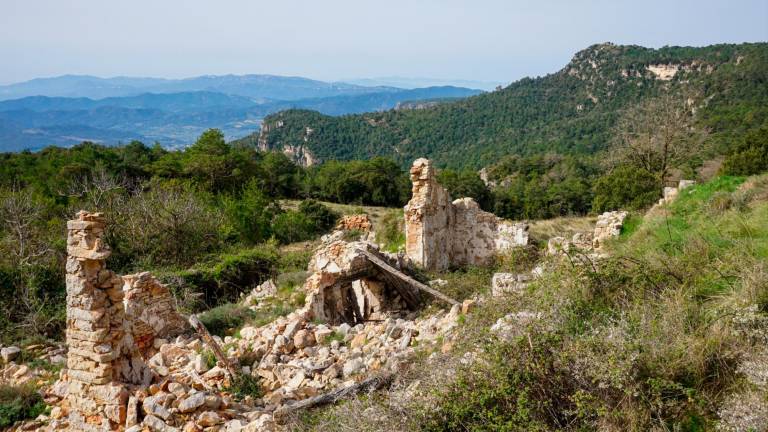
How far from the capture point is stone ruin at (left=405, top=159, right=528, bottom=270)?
13734 millimetres

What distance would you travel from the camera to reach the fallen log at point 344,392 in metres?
5.87

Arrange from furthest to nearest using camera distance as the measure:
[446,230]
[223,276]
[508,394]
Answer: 1. [446,230]
2. [223,276]
3. [508,394]

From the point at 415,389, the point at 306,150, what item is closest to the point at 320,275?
the point at 415,389

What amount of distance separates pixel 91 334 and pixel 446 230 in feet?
35.1

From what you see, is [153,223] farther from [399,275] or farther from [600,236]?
[600,236]

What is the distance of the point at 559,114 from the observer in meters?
80.4

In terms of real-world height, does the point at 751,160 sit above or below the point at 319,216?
above

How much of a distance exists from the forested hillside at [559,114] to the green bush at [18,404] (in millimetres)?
41475

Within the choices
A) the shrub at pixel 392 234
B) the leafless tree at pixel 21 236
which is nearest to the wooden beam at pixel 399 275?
the shrub at pixel 392 234

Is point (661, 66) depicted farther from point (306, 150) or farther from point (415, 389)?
point (415, 389)

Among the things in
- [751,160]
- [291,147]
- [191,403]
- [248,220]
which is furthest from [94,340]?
[291,147]

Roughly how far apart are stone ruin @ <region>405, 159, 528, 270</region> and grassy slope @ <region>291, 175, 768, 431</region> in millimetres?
7634

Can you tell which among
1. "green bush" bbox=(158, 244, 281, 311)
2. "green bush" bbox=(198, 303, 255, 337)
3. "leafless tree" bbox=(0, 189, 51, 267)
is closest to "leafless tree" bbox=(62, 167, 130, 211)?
"leafless tree" bbox=(0, 189, 51, 267)

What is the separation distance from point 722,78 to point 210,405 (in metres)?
64.0
